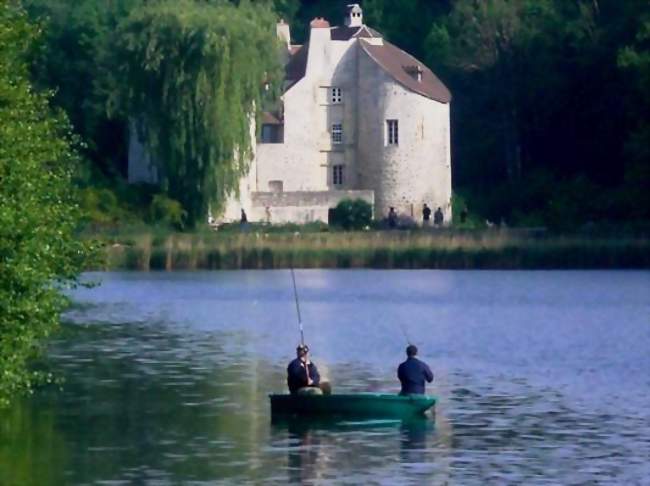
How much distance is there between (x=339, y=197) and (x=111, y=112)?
29.8 ft

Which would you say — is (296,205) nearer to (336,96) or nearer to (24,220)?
(336,96)

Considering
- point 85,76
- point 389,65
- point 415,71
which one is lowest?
point 85,76

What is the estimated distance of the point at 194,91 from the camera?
218 feet

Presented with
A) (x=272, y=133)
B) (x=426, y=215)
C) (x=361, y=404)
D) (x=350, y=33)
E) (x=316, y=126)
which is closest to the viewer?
(x=361, y=404)

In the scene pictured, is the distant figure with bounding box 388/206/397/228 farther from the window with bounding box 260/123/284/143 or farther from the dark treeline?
the window with bounding box 260/123/284/143

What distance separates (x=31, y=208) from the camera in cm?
2420

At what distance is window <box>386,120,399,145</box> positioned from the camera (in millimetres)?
79188

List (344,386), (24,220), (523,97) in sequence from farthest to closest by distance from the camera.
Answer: (523,97), (344,386), (24,220)

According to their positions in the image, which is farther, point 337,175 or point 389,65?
point 337,175

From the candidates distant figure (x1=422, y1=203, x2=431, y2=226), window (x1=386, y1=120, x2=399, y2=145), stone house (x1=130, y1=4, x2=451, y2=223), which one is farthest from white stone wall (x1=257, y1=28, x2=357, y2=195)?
distant figure (x1=422, y1=203, x2=431, y2=226)

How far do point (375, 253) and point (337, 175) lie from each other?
19558 millimetres

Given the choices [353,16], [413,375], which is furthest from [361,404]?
[353,16]

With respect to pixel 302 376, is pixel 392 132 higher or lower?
higher

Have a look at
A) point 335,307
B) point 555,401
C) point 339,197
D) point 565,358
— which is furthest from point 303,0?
point 555,401
